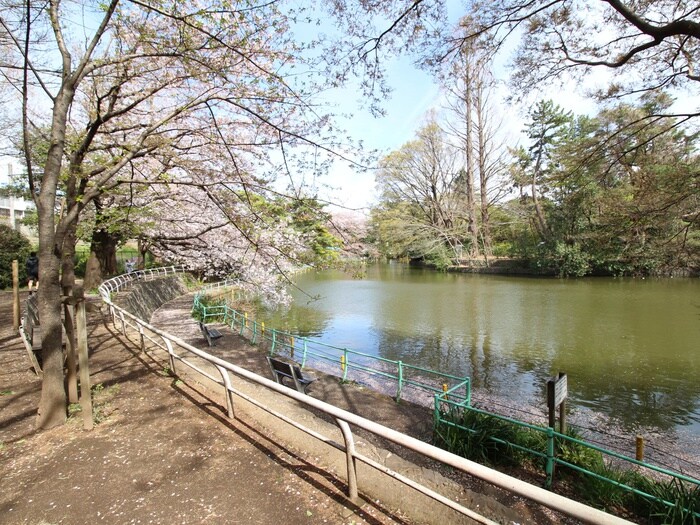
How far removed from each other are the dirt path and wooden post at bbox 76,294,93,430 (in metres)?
0.17

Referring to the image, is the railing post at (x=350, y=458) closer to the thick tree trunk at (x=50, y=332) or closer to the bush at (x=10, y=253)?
the thick tree trunk at (x=50, y=332)

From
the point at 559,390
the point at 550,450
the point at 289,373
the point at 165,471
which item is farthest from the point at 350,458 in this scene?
the point at 289,373

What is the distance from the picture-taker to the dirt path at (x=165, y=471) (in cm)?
271

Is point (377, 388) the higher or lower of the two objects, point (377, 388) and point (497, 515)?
the lower

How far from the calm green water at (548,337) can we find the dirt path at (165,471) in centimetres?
417

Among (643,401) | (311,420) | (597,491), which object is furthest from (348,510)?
(643,401)

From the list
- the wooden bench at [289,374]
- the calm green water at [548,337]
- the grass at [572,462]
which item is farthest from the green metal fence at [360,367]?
the wooden bench at [289,374]

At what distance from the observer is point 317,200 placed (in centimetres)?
539

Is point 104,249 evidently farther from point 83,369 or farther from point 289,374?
point 83,369

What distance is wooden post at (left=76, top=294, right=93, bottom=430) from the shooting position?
382 cm

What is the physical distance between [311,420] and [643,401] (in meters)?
8.81

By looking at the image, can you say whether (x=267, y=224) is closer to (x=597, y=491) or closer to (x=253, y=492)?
(x=253, y=492)

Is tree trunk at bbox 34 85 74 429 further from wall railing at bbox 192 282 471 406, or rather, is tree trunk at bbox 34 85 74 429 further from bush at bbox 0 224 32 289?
bush at bbox 0 224 32 289

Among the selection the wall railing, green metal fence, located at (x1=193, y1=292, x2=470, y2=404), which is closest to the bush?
green metal fence, located at (x1=193, y1=292, x2=470, y2=404)
